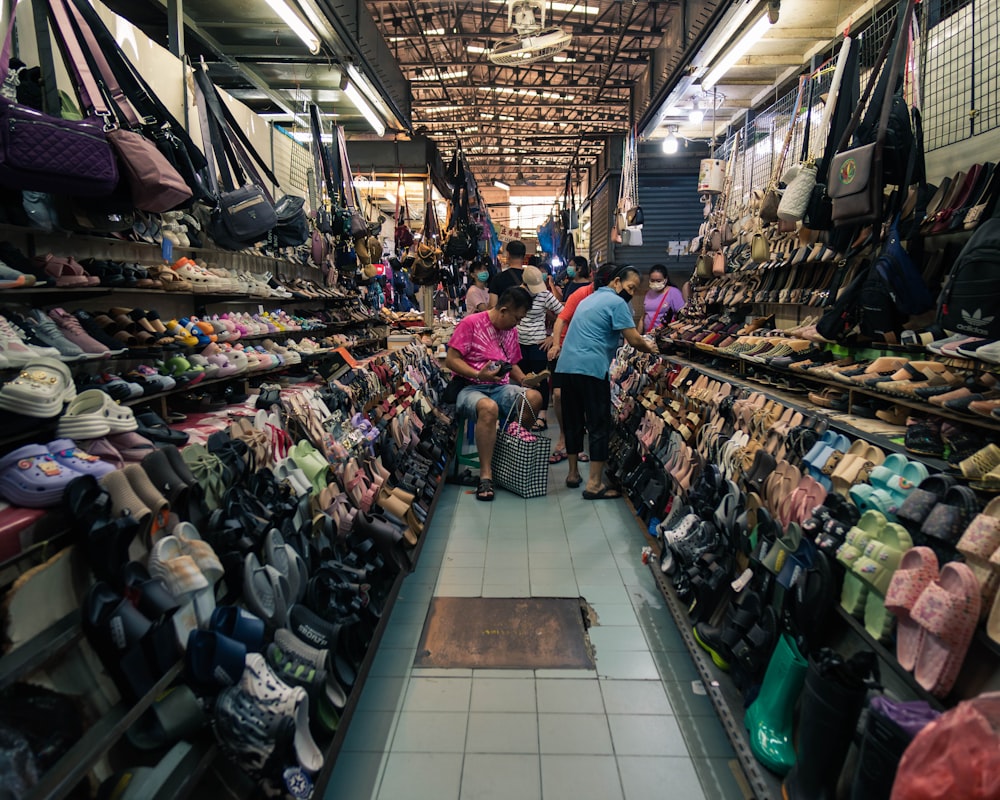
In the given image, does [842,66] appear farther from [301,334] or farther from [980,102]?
[301,334]

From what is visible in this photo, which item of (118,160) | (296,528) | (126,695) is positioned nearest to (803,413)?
(296,528)

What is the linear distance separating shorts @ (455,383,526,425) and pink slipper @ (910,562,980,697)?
13.1 ft

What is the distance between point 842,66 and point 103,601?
13.6ft

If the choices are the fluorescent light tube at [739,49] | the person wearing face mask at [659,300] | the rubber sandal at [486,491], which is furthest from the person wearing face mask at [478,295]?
the fluorescent light tube at [739,49]

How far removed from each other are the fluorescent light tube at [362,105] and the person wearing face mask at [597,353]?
277cm

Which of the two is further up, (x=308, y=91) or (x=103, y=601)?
(x=308, y=91)

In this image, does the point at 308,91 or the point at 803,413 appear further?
the point at 308,91

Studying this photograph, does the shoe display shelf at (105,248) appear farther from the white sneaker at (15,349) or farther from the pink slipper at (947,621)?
the pink slipper at (947,621)

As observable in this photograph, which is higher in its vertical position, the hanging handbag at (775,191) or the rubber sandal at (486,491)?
the hanging handbag at (775,191)

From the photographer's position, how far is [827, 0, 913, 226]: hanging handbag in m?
2.81

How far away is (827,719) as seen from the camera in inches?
67.4

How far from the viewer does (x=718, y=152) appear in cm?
753

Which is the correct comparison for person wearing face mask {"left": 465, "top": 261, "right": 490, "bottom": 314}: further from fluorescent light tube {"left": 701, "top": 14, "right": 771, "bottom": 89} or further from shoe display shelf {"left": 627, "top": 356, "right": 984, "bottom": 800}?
shoe display shelf {"left": 627, "top": 356, "right": 984, "bottom": 800}

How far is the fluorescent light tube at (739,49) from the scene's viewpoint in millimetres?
4165
